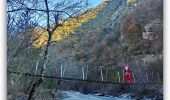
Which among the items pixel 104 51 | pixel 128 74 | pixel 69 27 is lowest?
pixel 128 74

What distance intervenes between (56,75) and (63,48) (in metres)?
0.16

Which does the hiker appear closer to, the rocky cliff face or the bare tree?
the rocky cliff face

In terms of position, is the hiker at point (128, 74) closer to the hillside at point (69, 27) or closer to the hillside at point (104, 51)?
the hillside at point (104, 51)

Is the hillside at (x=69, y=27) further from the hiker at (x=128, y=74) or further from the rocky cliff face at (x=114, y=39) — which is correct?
the hiker at (x=128, y=74)

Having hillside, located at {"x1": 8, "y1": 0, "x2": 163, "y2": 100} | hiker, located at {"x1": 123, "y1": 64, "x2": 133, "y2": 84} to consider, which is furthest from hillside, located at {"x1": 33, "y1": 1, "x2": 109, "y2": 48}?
hiker, located at {"x1": 123, "y1": 64, "x2": 133, "y2": 84}

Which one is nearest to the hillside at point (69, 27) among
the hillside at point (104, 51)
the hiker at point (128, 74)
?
the hillside at point (104, 51)

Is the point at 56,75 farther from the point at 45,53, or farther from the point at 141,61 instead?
the point at 141,61

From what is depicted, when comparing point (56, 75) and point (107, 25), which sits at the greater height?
point (107, 25)

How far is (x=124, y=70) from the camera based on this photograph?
2803 millimetres

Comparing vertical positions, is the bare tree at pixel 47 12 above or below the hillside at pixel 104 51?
above

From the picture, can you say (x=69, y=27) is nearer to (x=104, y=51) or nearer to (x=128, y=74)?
(x=104, y=51)

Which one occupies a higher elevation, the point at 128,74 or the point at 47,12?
the point at 47,12

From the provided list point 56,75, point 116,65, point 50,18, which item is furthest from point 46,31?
point 116,65

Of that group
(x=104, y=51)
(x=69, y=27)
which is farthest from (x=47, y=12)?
(x=104, y=51)
